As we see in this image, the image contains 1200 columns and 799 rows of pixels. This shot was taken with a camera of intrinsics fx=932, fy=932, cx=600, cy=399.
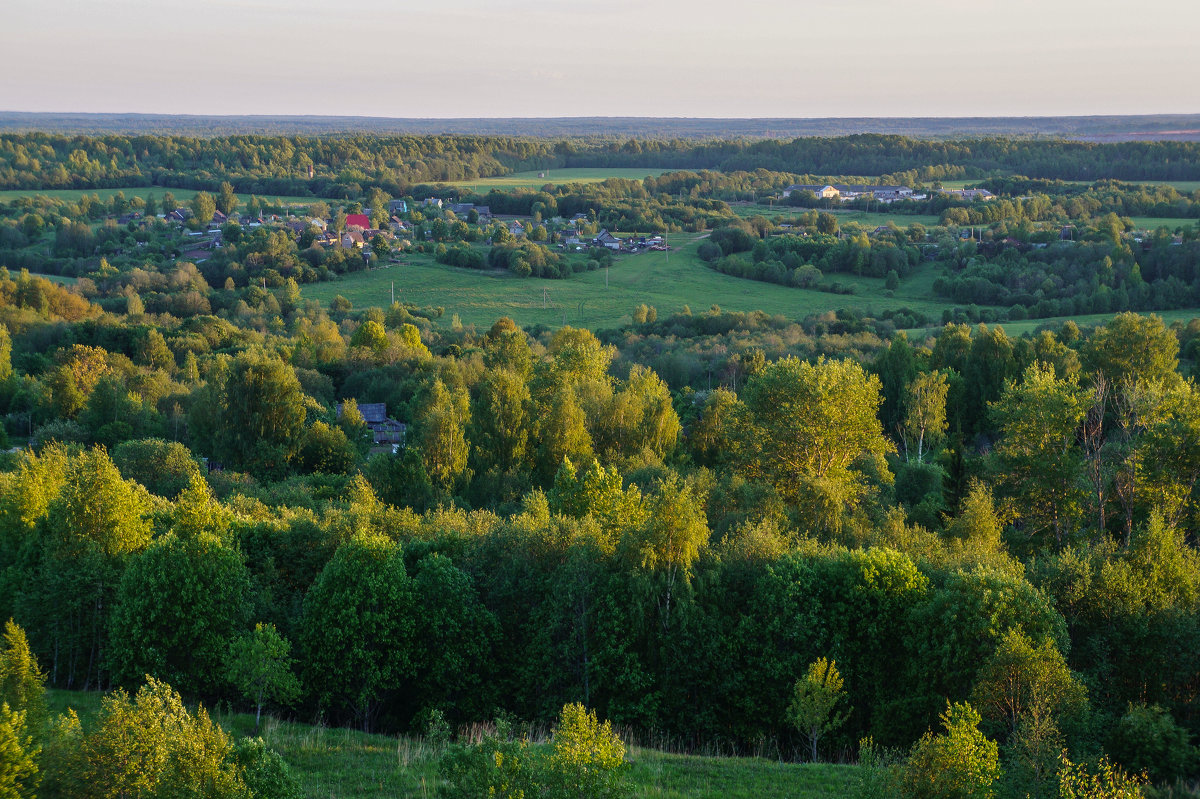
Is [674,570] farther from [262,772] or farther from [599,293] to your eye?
[599,293]

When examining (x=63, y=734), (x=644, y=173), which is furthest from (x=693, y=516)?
(x=644, y=173)

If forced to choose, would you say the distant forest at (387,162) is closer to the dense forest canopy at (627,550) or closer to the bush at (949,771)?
the dense forest canopy at (627,550)

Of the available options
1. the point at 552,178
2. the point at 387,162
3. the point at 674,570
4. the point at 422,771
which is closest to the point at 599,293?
the point at 674,570

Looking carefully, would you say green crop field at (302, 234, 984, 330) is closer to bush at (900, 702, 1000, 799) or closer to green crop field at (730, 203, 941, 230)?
green crop field at (730, 203, 941, 230)

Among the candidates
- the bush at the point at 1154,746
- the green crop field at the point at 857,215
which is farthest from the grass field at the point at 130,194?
the bush at the point at 1154,746

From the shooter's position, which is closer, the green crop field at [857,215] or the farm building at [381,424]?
the farm building at [381,424]

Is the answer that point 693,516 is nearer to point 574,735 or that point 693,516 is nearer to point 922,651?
point 922,651
